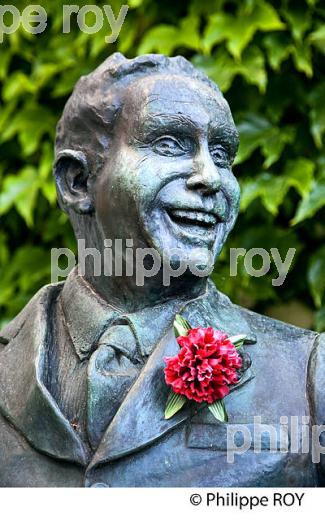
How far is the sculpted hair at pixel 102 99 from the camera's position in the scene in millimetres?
2246

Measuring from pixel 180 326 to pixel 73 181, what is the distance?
0.37 metres

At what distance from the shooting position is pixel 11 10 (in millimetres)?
3732

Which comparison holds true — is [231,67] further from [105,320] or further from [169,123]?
[105,320]

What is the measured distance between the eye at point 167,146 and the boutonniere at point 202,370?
320mm

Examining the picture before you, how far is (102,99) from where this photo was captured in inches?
88.5

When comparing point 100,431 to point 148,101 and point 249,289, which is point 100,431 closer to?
point 148,101

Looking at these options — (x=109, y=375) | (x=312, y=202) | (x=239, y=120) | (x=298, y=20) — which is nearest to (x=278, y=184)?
(x=312, y=202)

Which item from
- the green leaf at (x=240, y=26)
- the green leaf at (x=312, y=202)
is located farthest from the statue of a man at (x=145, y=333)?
the green leaf at (x=240, y=26)

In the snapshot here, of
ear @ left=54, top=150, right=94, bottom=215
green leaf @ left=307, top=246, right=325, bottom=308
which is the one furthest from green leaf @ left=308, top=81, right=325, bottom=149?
ear @ left=54, top=150, right=94, bottom=215

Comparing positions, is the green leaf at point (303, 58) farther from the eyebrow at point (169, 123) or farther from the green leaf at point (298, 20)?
the eyebrow at point (169, 123)

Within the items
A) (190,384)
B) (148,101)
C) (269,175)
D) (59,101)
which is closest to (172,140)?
(148,101)

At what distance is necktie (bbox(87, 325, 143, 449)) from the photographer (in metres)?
2.13

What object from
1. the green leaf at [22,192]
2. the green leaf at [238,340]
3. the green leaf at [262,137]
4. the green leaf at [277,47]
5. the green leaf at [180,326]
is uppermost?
the green leaf at [180,326]

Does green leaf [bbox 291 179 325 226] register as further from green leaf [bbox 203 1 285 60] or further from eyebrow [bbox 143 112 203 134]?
eyebrow [bbox 143 112 203 134]
